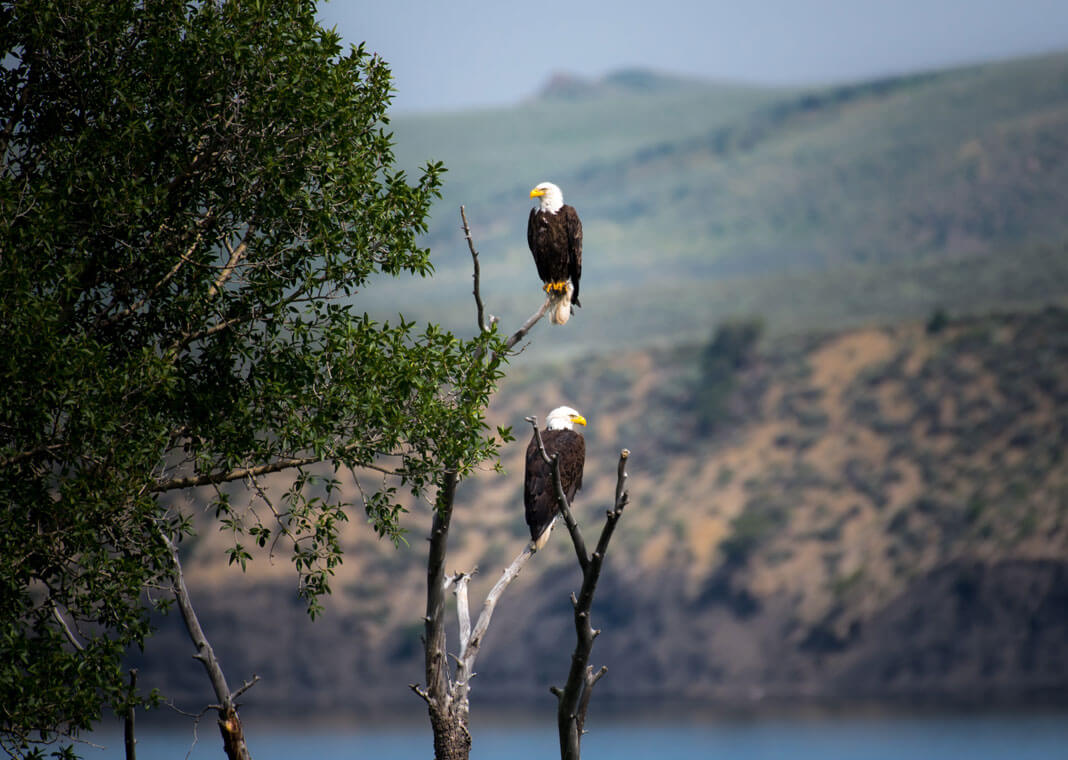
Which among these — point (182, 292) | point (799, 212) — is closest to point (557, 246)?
point (182, 292)

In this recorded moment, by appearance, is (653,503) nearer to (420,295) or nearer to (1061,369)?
(1061,369)

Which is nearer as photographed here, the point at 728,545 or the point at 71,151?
the point at 71,151

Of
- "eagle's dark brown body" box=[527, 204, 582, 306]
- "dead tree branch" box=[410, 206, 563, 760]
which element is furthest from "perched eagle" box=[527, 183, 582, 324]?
"dead tree branch" box=[410, 206, 563, 760]

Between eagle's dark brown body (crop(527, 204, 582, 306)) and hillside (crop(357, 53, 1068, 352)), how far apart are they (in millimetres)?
60812

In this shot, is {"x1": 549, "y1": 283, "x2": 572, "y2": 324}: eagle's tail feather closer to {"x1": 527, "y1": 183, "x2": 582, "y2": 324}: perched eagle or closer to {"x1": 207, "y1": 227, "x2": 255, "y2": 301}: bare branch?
{"x1": 527, "y1": 183, "x2": 582, "y2": 324}: perched eagle

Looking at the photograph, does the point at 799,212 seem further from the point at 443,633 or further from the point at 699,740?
the point at 443,633

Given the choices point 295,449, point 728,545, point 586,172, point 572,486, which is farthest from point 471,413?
point 586,172

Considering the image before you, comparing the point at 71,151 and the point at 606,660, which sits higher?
the point at 71,151

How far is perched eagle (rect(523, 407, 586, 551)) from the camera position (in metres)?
10.2

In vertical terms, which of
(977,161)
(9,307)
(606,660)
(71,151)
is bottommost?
(606,660)

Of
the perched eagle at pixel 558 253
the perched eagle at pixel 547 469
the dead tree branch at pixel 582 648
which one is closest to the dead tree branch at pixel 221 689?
the dead tree branch at pixel 582 648

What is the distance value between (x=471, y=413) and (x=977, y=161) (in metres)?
118

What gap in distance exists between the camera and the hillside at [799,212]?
81062 millimetres

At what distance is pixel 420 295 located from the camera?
133m
